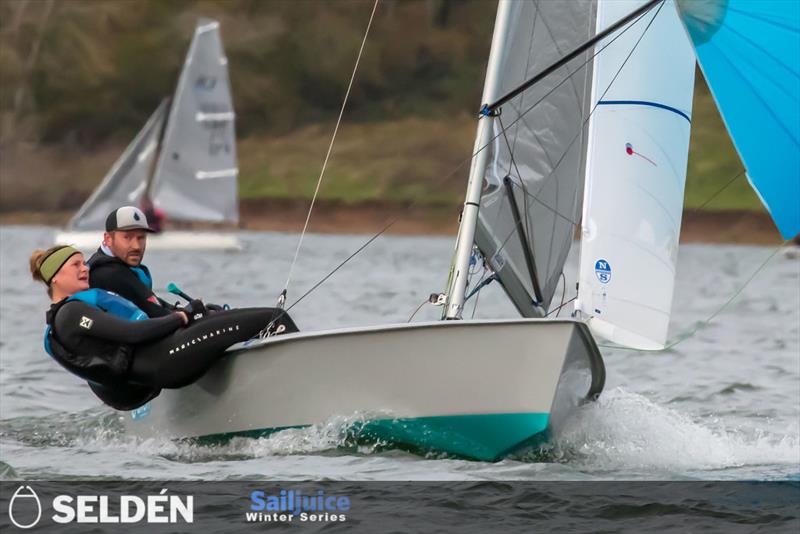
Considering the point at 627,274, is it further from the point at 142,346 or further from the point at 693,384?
the point at 693,384

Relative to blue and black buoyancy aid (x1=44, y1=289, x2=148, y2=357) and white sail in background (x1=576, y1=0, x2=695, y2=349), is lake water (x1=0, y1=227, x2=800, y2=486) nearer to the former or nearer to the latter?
white sail in background (x1=576, y1=0, x2=695, y2=349)

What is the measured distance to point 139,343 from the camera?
7859 mm

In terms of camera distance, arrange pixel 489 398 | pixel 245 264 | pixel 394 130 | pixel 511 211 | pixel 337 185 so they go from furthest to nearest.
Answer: pixel 394 130
pixel 337 185
pixel 245 264
pixel 511 211
pixel 489 398

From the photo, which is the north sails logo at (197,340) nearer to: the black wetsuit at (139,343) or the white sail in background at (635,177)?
the black wetsuit at (139,343)

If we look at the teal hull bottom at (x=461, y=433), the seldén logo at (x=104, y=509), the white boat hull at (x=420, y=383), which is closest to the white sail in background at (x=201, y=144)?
the white boat hull at (x=420, y=383)

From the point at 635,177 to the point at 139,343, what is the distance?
8.99 ft

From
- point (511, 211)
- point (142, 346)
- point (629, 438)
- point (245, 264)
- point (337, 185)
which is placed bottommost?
point (629, 438)

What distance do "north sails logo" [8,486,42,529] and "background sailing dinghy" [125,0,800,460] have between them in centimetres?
124

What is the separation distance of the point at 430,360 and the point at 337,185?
5975 centimetres

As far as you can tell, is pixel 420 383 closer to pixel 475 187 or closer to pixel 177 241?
pixel 475 187

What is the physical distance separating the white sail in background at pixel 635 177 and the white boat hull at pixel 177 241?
88.5 feet

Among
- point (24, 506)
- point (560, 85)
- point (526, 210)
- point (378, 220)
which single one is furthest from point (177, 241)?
point (24, 506)

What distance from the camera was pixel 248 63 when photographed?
8275 cm

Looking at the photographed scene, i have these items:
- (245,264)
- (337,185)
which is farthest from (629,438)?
(337,185)
